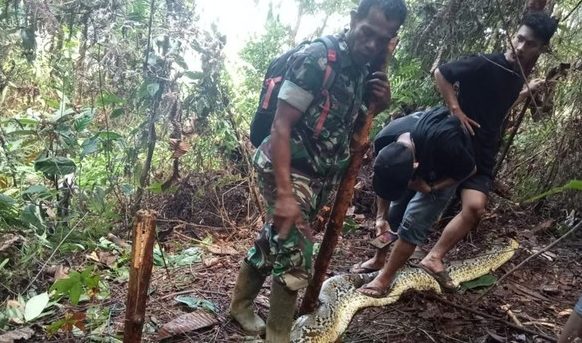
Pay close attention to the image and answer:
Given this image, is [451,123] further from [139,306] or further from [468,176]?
[139,306]

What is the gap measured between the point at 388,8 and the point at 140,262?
153cm

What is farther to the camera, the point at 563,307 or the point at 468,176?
the point at 563,307

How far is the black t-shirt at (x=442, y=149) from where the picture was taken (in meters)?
3.09

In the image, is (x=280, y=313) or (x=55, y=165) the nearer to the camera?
(x=280, y=313)

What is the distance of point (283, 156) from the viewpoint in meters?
2.09

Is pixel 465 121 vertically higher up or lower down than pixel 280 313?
higher up

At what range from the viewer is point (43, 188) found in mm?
3377

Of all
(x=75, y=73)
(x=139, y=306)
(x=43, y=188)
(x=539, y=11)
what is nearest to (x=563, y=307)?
(x=539, y=11)

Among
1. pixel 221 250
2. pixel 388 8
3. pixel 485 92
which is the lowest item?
pixel 221 250

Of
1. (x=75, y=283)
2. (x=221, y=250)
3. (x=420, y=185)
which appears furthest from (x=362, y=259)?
(x=75, y=283)

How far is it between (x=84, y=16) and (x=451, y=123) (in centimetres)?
265

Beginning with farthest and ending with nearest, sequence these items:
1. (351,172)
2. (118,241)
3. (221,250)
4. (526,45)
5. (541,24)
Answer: (221,250)
(118,241)
(526,45)
(541,24)
(351,172)

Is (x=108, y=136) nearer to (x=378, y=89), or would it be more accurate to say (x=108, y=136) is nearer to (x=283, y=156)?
(x=283, y=156)

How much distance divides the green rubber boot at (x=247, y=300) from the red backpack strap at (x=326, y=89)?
934 mm
